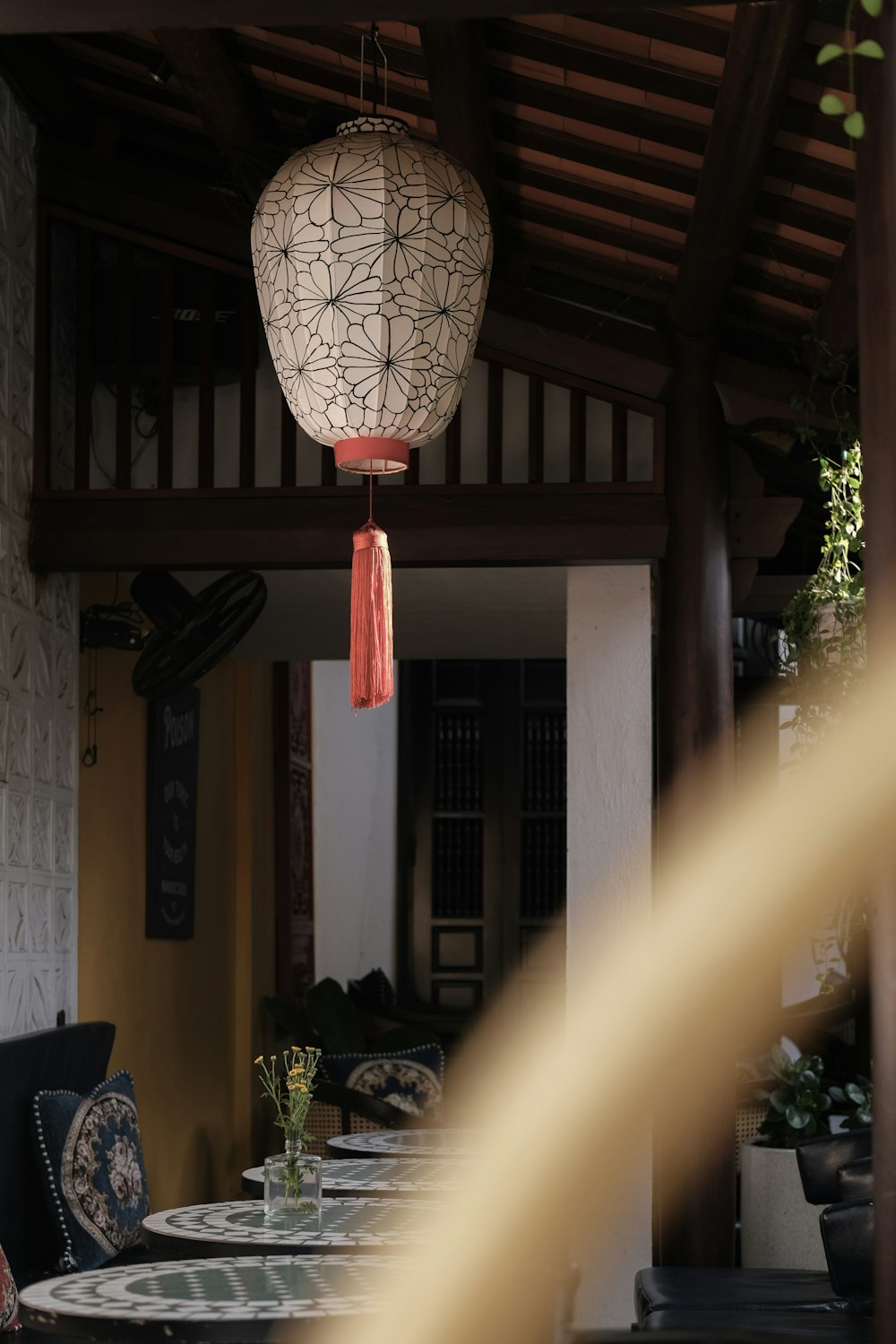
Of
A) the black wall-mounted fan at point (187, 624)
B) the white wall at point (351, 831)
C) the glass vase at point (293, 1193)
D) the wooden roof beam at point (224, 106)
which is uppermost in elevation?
the wooden roof beam at point (224, 106)

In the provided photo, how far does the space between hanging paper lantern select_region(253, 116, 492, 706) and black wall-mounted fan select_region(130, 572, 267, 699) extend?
186 cm

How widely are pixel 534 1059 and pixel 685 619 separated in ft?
4.91

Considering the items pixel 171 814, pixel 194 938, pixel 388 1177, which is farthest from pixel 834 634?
pixel 194 938

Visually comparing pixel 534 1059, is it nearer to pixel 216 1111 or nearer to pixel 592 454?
pixel 592 454

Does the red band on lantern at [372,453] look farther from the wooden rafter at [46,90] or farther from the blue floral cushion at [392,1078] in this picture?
the blue floral cushion at [392,1078]

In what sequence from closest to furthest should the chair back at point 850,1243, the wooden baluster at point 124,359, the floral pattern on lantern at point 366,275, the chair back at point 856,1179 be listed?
the floral pattern on lantern at point 366,275
the chair back at point 850,1243
the chair back at point 856,1179
the wooden baluster at point 124,359

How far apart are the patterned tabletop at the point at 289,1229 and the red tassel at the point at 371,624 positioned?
1078 mm

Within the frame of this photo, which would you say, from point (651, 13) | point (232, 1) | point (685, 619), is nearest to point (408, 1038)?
point (685, 619)

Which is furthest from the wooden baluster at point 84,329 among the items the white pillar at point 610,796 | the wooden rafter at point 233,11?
the wooden rafter at point 233,11

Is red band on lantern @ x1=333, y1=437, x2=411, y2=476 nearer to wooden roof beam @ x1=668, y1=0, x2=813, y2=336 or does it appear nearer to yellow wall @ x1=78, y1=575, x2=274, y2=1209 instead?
wooden roof beam @ x1=668, y1=0, x2=813, y2=336

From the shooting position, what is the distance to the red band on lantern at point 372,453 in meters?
3.19

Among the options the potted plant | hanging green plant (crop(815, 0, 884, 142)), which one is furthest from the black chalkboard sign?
hanging green plant (crop(815, 0, 884, 142))

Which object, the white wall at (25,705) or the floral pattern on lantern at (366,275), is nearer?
the floral pattern on lantern at (366,275)

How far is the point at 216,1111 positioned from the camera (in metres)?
7.39
